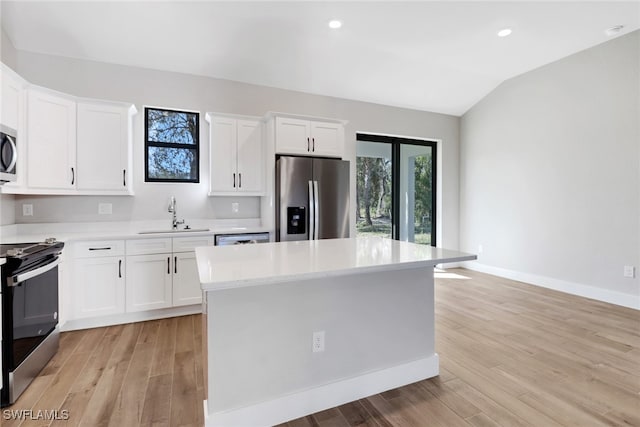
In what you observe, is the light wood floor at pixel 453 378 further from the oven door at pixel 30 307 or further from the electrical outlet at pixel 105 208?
the electrical outlet at pixel 105 208

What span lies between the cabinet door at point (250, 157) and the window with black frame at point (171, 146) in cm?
56

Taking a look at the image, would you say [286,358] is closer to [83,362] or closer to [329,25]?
[83,362]

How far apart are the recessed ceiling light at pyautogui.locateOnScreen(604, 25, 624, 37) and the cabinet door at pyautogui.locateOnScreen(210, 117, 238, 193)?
4.35m

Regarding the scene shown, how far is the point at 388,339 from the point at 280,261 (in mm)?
913

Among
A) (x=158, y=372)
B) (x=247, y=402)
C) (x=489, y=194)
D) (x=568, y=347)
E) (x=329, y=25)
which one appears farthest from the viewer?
(x=489, y=194)

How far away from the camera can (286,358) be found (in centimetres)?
178

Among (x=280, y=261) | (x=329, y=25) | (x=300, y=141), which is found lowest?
(x=280, y=261)

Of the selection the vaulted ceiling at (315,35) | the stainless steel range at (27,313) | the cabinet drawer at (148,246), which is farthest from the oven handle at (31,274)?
the vaulted ceiling at (315,35)

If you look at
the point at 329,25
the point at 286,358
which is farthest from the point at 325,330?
the point at 329,25

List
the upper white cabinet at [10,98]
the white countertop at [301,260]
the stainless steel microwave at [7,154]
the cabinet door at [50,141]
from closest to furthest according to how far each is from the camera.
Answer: the white countertop at [301,260] < the stainless steel microwave at [7,154] < the upper white cabinet at [10,98] < the cabinet door at [50,141]

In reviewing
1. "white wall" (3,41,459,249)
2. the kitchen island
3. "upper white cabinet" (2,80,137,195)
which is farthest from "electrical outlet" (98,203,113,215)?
the kitchen island

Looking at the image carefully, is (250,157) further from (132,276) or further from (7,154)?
(7,154)

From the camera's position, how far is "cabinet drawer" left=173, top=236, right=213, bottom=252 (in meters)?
3.37

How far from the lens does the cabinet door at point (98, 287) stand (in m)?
3.01
